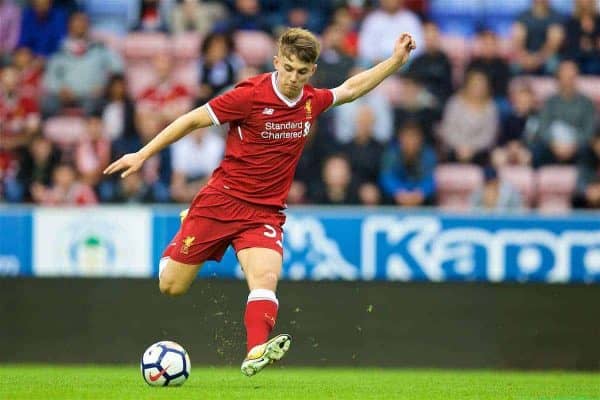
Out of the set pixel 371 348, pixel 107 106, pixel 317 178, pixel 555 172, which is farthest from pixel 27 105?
pixel 555 172

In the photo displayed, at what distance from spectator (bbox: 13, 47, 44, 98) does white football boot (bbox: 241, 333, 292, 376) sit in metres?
6.83

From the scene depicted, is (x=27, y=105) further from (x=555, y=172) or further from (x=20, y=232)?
(x=555, y=172)

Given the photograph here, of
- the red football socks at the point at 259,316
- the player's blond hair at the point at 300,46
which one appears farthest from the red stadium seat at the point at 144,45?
the red football socks at the point at 259,316

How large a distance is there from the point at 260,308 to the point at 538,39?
23.9 feet

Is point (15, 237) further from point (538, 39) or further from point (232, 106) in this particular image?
point (538, 39)

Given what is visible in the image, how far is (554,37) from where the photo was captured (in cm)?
1321

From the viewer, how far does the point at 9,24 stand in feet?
43.8

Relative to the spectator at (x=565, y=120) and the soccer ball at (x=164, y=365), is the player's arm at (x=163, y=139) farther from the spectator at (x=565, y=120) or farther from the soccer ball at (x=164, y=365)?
the spectator at (x=565, y=120)

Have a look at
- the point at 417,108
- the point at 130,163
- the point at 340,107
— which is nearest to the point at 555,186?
the point at 417,108

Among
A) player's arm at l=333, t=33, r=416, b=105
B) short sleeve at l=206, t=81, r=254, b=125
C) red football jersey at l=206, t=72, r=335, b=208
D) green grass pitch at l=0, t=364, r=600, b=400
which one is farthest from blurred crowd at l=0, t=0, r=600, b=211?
short sleeve at l=206, t=81, r=254, b=125

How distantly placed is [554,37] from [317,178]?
3332mm

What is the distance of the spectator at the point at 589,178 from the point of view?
39.6 feet

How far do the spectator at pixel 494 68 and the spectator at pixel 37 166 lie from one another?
14.5 feet

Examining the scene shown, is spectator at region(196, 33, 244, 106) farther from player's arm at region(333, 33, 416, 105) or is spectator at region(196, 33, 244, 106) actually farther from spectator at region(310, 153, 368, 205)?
player's arm at region(333, 33, 416, 105)
